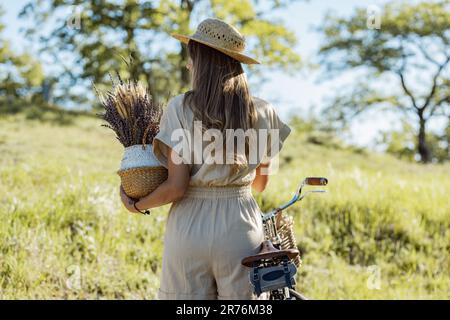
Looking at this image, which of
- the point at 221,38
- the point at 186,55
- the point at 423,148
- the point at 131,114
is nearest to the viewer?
the point at 221,38

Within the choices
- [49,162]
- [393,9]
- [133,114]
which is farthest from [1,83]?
[133,114]

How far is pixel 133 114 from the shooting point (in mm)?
3111

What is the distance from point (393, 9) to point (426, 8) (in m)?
1.52

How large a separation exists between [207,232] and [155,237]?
13.7 feet

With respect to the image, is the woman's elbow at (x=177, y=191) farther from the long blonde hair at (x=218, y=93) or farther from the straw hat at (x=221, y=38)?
the straw hat at (x=221, y=38)

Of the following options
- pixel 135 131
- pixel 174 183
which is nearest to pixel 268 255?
pixel 174 183

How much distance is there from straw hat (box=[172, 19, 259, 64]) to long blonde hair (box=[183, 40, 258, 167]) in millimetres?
43

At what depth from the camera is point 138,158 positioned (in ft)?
9.81

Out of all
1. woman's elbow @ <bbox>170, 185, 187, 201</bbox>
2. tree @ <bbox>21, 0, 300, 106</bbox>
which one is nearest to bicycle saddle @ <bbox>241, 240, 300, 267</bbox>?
woman's elbow @ <bbox>170, 185, 187, 201</bbox>

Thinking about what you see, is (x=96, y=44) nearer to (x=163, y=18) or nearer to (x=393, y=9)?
(x=163, y=18)

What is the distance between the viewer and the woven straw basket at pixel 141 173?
115 inches

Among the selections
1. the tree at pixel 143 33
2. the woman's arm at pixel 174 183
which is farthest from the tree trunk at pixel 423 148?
the woman's arm at pixel 174 183

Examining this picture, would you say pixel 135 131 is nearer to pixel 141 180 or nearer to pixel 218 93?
pixel 141 180

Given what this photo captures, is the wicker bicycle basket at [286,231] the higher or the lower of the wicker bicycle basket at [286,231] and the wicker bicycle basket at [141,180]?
the lower
